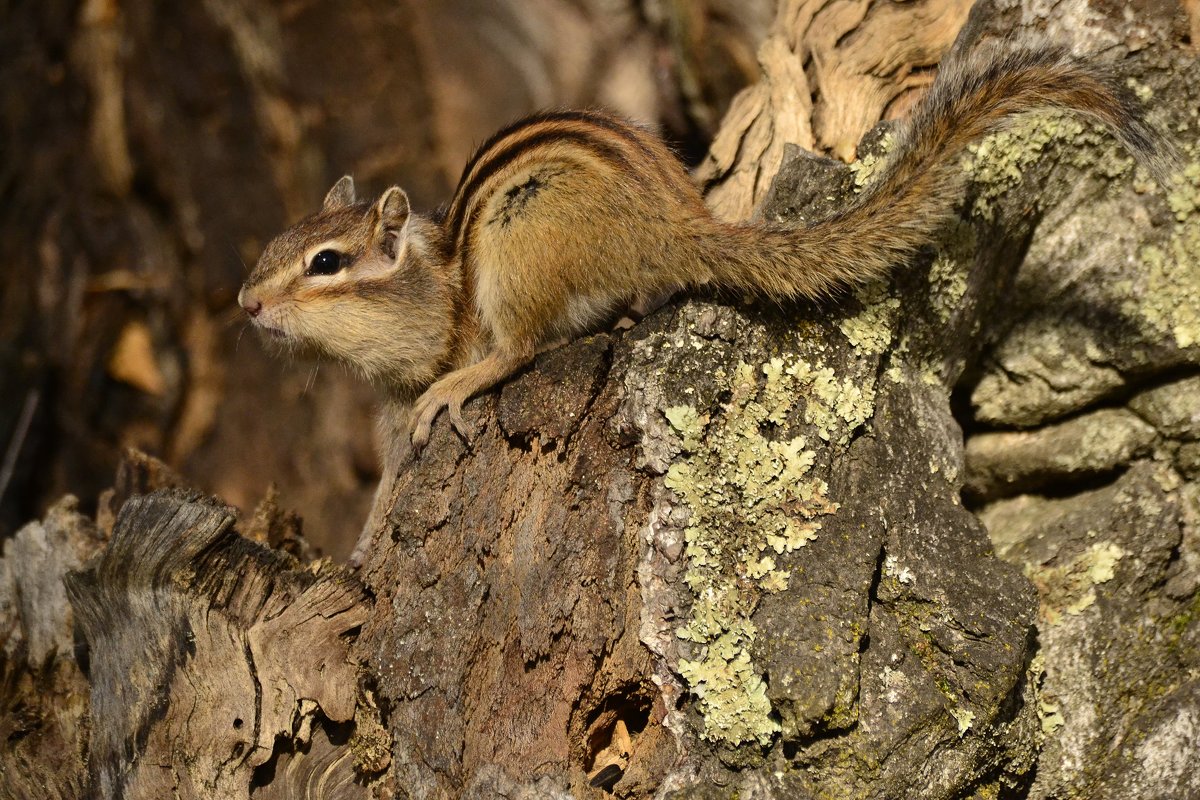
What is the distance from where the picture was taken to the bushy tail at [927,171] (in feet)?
9.56

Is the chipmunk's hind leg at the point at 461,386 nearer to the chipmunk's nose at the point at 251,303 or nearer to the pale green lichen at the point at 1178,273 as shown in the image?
the chipmunk's nose at the point at 251,303

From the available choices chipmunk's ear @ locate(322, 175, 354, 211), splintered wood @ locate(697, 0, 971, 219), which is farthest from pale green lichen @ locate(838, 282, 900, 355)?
chipmunk's ear @ locate(322, 175, 354, 211)

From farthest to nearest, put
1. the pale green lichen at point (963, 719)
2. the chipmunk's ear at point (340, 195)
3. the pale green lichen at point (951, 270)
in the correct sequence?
the chipmunk's ear at point (340, 195) < the pale green lichen at point (951, 270) < the pale green lichen at point (963, 719)

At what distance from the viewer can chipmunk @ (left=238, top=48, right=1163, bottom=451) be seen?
2.96 m

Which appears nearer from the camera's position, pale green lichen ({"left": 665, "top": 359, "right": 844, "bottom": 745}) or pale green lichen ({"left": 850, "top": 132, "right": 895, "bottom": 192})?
pale green lichen ({"left": 665, "top": 359, "right": 844, "bottom": 745})

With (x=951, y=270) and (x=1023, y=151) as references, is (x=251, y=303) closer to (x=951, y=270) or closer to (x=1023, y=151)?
(x=951, y=270)

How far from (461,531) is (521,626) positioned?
0.34 meters

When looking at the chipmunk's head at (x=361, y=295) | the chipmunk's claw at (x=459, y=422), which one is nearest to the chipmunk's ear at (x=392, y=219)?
the chipmunk's head at (x=361, y=295)

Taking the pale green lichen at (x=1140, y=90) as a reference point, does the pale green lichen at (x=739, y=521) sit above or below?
below

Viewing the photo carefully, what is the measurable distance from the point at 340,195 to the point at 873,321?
2437mm

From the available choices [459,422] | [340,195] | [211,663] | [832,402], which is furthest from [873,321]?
[340,195]

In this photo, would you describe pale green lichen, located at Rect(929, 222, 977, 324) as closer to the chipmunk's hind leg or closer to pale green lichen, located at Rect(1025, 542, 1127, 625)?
pale green lichen, located at Rect(1025, 542, 1127, 625)

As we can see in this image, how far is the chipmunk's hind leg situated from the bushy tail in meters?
0.76

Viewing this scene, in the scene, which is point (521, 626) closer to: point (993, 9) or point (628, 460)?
point (628, 460)
